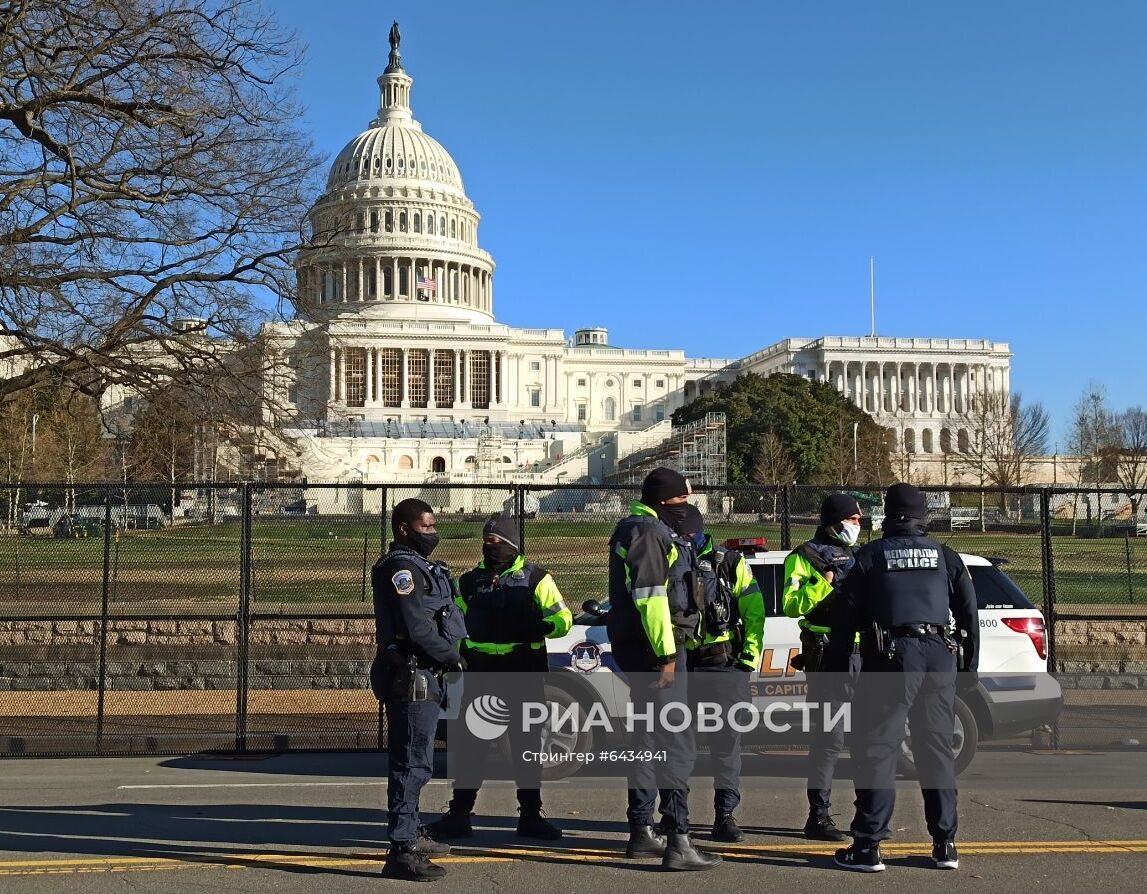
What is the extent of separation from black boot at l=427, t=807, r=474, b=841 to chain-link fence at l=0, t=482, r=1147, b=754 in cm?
405

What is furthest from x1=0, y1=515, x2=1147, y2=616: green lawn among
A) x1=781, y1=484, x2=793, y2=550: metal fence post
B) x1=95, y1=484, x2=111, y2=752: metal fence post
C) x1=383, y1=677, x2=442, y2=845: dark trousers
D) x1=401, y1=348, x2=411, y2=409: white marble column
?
x1=401, y1=348, x2=411, y2=409: white marble column

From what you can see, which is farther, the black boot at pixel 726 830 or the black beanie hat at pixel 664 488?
the black boot at pixel 726 830

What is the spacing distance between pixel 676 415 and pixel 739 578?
9622 centimetres

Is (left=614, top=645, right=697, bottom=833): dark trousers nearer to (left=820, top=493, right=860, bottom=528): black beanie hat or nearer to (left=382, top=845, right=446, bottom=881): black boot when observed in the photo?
(left=382, top=845, right=446, bottom=881): black boot

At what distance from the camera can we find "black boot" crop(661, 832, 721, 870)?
20.1 feet

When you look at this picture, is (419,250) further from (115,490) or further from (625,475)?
(115,490)

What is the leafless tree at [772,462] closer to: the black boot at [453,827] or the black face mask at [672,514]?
the black boot at [453,827]

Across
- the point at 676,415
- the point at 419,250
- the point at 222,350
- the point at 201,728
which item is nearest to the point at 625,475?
the point at 676,415

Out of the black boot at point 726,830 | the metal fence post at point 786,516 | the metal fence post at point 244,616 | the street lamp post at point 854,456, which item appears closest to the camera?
the black boot at point 726,830

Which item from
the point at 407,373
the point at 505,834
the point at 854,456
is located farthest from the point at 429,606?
the point at 407,373

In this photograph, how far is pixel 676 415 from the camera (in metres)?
103

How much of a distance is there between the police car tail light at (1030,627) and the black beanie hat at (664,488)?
3975mm

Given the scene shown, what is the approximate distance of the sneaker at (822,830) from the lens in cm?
683

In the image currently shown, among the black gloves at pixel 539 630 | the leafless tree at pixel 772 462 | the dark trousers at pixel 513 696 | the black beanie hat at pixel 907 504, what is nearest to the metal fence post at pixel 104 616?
the dark trousers at pixel 513 696
